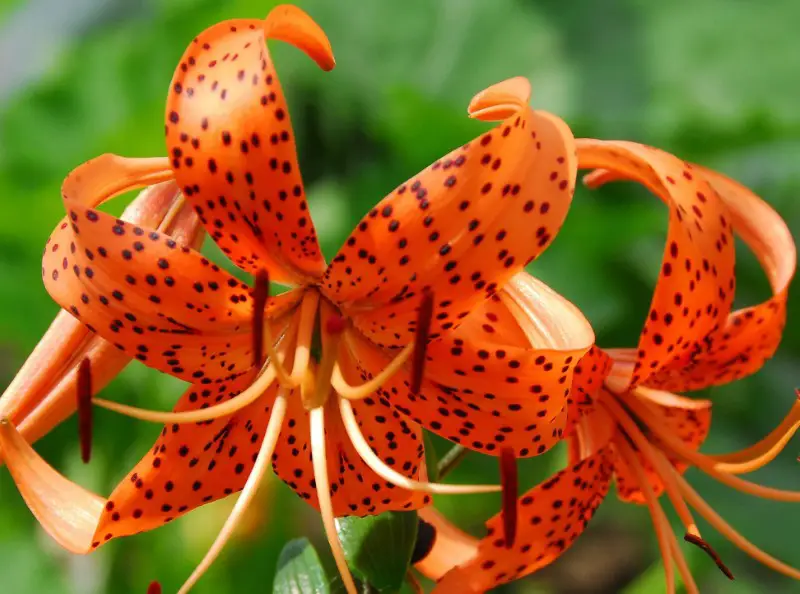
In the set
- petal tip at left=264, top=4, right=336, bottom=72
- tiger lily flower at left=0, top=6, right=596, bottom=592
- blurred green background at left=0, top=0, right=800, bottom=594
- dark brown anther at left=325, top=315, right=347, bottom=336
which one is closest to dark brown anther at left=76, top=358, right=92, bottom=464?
tiger lily flower at left=0, top=6, right=596, bottom=592

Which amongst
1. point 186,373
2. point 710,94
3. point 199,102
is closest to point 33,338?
point 186,373

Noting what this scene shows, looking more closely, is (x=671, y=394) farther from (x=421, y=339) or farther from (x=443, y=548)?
(x=421, y=339)

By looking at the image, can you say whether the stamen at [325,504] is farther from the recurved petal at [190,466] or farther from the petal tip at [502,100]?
the petal tip at [502,100]

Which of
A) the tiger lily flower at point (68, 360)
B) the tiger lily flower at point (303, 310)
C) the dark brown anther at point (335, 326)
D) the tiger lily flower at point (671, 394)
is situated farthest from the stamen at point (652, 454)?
the tiger lily flower at point (68, 360)

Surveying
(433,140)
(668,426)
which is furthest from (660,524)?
(433,140)

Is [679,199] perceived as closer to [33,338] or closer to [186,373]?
[186,373]

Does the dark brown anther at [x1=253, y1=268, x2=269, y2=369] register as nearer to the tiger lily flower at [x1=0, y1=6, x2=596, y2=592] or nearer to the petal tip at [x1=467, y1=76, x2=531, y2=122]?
the tiger lily flower at [x1=0, y1=6, x2=596, y2=592]
